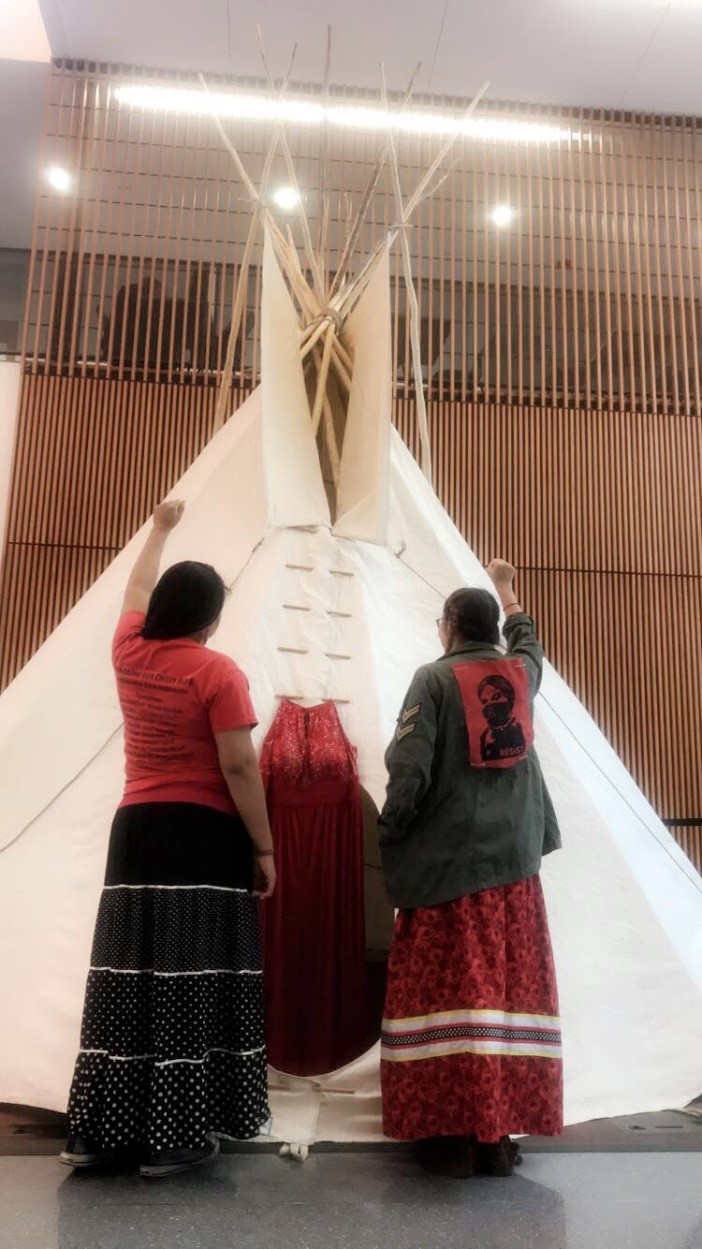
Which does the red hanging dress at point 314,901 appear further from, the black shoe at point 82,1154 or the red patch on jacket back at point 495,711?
the black shoe at point 82,1154

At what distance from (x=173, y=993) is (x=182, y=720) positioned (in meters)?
0.46

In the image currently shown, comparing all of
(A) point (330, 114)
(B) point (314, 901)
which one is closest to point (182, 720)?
(B) point (314, 901)

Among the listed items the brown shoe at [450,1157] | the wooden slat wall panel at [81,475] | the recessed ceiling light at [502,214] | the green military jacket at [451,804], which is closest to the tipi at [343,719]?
the brown shoe at [450,1157]

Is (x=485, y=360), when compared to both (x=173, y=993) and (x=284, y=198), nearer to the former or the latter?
(x=284, y=198)

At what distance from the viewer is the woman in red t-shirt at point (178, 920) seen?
4.87 ft

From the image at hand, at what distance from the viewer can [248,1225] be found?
1369 mm

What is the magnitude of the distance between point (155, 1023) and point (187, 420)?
319 centimetres

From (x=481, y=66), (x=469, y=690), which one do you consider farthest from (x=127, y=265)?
(x=469, y=690)

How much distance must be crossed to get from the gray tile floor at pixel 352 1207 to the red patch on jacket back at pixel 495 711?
0.74 meters

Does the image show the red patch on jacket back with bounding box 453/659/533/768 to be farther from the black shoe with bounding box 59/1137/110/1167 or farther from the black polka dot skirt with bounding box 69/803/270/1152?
the black shoe with bounding box 59/1137/110/1167

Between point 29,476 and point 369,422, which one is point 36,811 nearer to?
point 369,422

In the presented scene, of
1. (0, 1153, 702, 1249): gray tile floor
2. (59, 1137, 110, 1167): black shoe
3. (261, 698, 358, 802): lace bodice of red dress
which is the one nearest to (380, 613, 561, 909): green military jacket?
(261, 698, 358, 802): lace bodice of red dress

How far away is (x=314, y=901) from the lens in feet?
6.73

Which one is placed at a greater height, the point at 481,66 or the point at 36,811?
the point at 481,66
